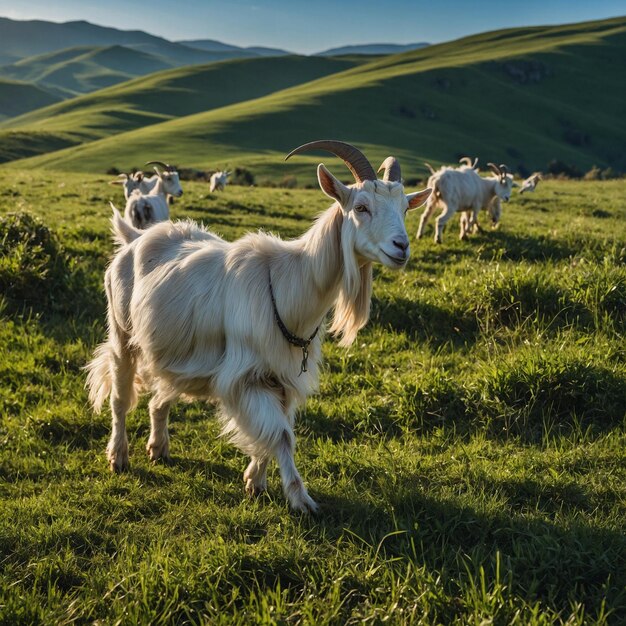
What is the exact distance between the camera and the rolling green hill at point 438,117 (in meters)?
71.1

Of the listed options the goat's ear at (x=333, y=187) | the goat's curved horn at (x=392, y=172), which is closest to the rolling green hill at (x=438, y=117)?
the goat's curved horn at (x=392, y=172)

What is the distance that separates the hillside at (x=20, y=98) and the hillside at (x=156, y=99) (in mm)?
43014

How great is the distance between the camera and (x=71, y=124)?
3856 inches

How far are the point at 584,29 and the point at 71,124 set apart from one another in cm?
11341

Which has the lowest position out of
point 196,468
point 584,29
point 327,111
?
point 196,468

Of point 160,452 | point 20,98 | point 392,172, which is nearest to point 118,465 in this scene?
point 160,452

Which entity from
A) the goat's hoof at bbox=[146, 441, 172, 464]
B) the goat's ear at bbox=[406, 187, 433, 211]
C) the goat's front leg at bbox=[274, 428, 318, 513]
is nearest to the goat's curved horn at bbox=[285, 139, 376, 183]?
the goat's ear at bbox=[406, 187, 433, 211]

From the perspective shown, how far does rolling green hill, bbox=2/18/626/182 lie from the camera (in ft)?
233

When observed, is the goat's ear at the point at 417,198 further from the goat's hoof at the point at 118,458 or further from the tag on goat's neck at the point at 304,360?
the goat's hoof at the point at 118,458

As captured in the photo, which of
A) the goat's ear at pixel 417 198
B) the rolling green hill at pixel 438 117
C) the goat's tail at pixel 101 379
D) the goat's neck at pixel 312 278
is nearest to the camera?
the goat's neck at pixel 312 278

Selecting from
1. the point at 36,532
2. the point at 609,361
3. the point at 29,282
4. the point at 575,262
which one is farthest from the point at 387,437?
the point at 29,282

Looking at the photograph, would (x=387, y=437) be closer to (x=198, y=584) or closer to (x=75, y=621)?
(x=198, y=584)

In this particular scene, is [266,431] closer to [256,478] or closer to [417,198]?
[256,478]

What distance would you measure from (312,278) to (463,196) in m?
10.8
